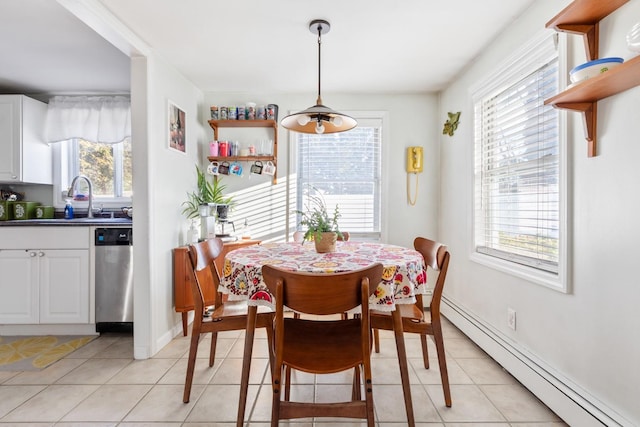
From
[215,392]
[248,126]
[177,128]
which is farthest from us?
[248,126]

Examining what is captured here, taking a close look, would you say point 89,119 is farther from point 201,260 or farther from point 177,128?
point 201,260

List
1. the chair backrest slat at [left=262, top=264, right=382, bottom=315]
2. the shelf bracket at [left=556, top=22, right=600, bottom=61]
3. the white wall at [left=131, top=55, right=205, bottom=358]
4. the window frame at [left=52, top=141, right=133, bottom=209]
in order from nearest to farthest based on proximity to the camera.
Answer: the chair backrest slat at [left=262, top=264, right=382, bottom=315], the shelf bracket at [left=556, top=22, right=600, bottom=61], the white wall at [left=131, top=55, right=205, bottom=358], the window frame at [left=52, top=141, right=133, bottom=209]

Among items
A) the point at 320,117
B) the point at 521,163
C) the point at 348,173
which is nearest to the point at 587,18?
the point at 521,163

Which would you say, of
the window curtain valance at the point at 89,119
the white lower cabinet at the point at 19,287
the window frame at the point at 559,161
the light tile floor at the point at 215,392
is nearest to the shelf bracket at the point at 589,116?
the window frame at the point at 559,161

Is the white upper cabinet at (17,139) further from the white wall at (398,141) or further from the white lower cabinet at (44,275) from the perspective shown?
the white wall at (398,141)

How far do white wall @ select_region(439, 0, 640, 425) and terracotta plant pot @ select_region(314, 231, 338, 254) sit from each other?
1.23 metres

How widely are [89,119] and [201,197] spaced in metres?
1.46

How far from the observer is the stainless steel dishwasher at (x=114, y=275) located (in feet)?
8.87

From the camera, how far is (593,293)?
150cm

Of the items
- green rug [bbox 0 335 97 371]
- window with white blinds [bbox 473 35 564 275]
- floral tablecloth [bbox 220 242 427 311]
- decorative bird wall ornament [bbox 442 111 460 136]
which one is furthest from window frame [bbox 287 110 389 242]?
green rug [bbox 0 335 97 371]

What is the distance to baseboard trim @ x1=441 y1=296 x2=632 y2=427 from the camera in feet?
4.77

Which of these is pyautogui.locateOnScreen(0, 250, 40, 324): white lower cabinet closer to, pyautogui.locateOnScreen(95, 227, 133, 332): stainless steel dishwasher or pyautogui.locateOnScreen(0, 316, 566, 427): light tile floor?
pyautogui.locateOnScreen(95, 227, 133, 332): stainless steel dishwasher

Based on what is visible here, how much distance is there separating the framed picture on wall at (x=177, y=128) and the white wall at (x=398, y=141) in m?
0.51

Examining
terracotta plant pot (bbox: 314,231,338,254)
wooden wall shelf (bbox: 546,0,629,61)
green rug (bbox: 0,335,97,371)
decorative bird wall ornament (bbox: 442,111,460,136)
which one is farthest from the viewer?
decorative bird wall ornament (bbox: 442,111,460,136)
